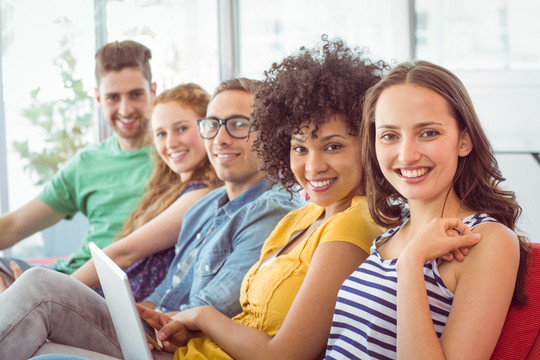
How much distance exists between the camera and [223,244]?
6.01 ft

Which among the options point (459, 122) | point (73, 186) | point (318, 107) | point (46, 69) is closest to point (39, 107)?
point (46, 69)

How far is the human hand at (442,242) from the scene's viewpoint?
43.7 inches

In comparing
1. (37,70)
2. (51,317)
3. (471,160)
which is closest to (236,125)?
(51,317)

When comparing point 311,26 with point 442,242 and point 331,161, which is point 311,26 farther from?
point 442,242

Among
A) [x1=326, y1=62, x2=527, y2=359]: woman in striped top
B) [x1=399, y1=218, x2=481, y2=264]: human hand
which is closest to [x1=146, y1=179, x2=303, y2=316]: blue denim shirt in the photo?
[x1=326, y1=62, x2=527, y2=359]: woman in striped top

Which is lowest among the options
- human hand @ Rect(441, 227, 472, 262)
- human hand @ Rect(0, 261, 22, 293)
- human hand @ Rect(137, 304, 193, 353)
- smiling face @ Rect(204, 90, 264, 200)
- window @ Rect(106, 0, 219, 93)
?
human hand @ Rect(0, 261, 22, 293)

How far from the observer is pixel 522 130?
3768mm

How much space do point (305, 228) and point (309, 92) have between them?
1.07 ft

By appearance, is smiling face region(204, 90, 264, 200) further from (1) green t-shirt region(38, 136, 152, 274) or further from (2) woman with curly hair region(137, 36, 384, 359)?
(1) green t-shirt region(38, 136, 152, 274)

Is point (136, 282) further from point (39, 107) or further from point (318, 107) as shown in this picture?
point (39, 107)

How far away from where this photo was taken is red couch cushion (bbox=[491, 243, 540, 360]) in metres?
1.14

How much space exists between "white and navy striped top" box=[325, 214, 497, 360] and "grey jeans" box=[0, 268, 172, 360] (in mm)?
610

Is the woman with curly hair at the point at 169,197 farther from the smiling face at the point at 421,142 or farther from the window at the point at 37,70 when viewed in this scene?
the window at the point at 37,70

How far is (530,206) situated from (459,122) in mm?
2281
